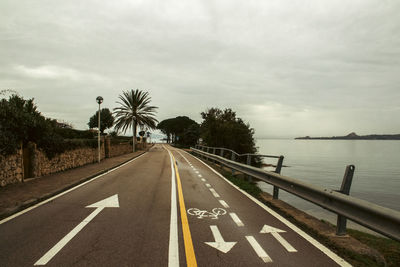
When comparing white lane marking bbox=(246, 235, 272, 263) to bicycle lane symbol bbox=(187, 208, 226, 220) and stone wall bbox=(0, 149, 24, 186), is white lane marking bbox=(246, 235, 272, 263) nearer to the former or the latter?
bicycle lane symbol bbox=(187, 208, 226, 220)

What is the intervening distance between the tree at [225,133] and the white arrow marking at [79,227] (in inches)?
1561

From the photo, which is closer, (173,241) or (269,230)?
(173,241)

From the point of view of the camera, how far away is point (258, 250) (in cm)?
438

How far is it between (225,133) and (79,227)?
42.5 m

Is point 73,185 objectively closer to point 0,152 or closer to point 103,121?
point 0,152

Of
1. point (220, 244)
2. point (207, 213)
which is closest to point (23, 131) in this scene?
point (207, 213)

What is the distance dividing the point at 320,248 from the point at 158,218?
3363 millimetres

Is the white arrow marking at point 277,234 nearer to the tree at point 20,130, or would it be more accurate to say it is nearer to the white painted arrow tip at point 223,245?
the white painted arrow tip at point 223,245

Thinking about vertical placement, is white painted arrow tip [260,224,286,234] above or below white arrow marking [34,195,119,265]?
below

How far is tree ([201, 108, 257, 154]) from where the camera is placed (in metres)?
47.5

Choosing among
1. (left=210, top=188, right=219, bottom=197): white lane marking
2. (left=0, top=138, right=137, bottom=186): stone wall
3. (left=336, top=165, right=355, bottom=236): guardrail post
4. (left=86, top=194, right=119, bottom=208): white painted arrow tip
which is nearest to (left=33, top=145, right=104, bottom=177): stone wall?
(left=0, top=138, right=137, bottom=186): stone wall

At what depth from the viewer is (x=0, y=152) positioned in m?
9.23

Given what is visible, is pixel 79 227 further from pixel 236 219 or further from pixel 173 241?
pixel 236 219

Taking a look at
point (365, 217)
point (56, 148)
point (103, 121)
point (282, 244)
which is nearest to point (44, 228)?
point (282, 244)
